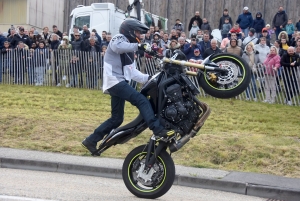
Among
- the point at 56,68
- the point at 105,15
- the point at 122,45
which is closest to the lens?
the point at 122,45

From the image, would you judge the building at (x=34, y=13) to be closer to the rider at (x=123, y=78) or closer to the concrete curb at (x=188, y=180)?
the concrete curb at (x=188, y=180)

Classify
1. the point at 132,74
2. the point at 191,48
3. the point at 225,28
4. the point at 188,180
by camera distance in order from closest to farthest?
the point at 132,74 < the point at 188,180 < the point at 191,48 < the point at 225,28

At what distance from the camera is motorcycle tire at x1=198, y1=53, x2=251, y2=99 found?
8352mm

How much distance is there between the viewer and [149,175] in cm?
854

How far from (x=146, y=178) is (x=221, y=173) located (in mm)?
2825

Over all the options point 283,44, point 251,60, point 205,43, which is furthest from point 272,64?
point 205,43

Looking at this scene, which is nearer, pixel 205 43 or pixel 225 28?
pixel 205 43

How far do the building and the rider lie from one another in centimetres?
2388

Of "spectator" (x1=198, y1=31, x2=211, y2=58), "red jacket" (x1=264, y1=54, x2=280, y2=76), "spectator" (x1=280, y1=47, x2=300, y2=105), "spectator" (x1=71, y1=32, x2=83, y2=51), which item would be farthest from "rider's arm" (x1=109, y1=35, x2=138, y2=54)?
"spectator" (x1=71, y1=32, x2=83, y2=51)

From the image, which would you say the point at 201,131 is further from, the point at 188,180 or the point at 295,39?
the point at 295,39

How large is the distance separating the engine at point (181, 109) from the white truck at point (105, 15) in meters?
17.6

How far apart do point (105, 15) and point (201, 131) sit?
12763 mm

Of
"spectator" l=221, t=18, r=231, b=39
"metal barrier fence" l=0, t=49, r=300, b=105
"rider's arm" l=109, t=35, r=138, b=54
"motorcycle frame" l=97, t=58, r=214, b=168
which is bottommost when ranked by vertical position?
"metal barrier fence" l=0, t=49, r=300, b=105

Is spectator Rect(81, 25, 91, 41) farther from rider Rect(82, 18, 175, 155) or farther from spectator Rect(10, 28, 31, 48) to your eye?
rider Rect(82, 18, 175, 155)
